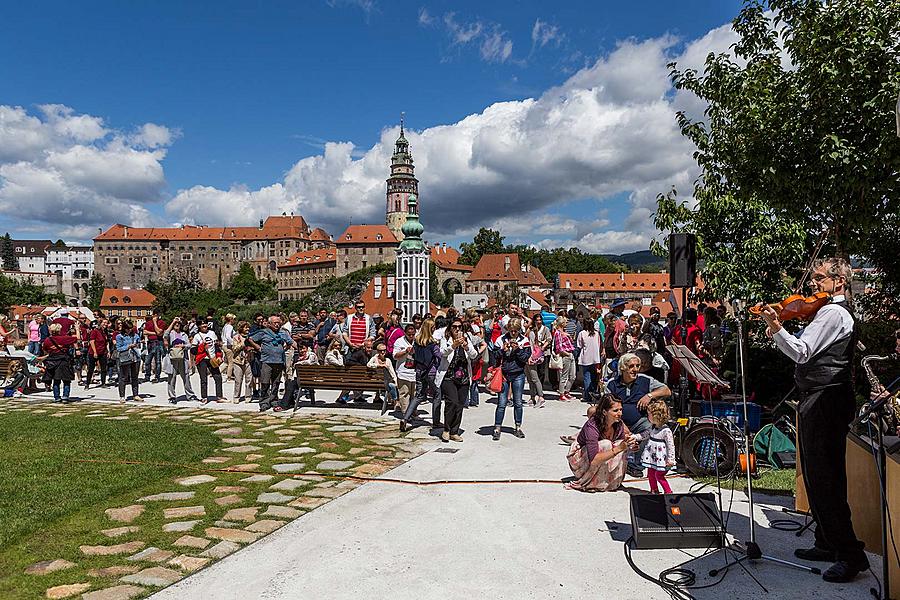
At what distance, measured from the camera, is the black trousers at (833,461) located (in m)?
4.41

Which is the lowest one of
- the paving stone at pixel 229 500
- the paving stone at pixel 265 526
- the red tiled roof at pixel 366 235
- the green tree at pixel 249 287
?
the paving stone at pixel 265 526

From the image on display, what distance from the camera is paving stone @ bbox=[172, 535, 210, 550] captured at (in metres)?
5.08

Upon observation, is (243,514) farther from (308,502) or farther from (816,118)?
(816,118)

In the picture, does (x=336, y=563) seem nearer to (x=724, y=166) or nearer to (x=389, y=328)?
(x=389, y=328)

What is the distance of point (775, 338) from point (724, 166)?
967cm

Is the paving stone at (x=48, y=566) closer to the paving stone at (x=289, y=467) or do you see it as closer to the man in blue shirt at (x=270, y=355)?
the paving stone at (x=289, y=467)

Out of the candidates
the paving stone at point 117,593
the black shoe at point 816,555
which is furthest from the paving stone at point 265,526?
the black shoe at point 816,555

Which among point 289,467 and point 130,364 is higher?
→ point 130,364

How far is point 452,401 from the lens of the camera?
9.48m

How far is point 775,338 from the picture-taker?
4258mm

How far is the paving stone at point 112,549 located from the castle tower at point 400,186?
448 ft

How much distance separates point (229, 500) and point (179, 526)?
77cm

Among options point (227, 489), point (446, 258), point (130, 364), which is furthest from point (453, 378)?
point (446, 258)

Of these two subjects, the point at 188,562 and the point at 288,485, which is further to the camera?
the point at 288,485
